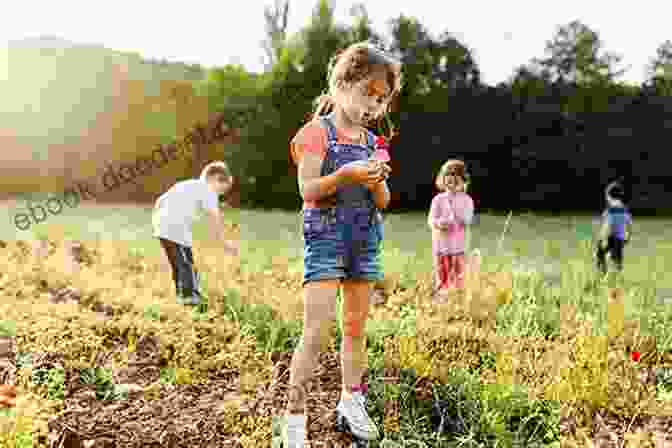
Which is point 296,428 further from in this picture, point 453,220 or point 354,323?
point 453,220

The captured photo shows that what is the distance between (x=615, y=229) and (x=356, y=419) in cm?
596

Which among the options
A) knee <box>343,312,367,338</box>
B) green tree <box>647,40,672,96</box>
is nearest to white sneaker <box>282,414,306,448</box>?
knee <box>343,312,367,338</box>

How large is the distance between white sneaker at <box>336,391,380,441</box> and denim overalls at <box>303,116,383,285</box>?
1.74 ft

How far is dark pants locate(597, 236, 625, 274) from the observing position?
7.70 meters

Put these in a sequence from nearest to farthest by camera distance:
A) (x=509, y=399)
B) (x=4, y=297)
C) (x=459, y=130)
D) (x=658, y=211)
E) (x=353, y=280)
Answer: (x=353, y=280), (x=509, y=399), (x=4, y=297), (x=459, y=130), (x=658, y=211)

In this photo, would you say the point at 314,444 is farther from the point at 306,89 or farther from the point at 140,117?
the point at 140,117

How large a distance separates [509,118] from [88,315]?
13.7m

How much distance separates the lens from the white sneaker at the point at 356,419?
2582 millimetres

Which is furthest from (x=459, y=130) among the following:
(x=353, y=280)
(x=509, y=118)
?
(x=353, y=280)

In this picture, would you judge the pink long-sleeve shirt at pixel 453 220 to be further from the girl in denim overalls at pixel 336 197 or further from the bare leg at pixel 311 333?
the bare leg at pixel 311 333

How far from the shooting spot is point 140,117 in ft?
58.2

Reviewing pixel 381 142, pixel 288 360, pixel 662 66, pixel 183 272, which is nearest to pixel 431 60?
pixel 662 66

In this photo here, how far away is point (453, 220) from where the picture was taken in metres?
5.40

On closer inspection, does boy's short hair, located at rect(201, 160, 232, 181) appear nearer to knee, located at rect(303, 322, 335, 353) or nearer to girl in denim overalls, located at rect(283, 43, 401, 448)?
girl in denim overalls, located at rect(283, 43, 401, 448)
